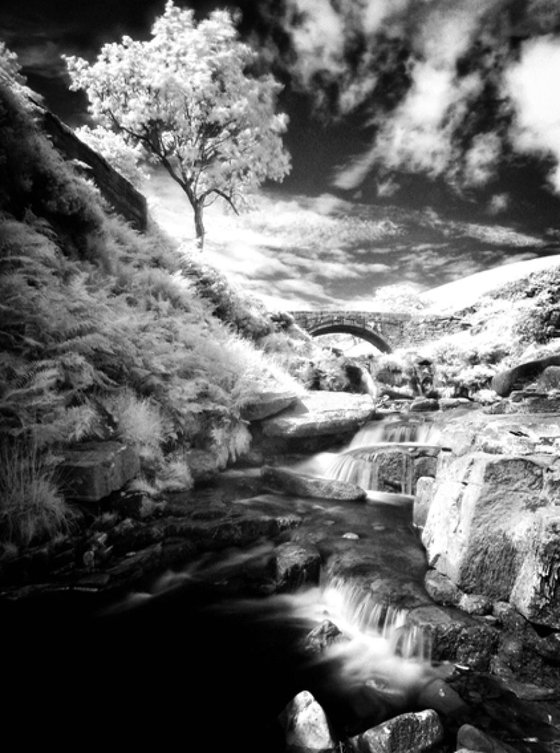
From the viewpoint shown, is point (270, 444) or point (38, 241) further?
point (270, 444)

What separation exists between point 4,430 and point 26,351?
1321 millimetres

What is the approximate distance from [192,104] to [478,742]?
2098cm

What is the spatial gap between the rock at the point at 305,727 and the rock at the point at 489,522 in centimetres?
191

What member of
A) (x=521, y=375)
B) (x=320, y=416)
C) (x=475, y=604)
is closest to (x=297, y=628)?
(x=475, y=604)

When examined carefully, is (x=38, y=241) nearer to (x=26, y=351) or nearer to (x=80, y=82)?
(x=26, y=351)

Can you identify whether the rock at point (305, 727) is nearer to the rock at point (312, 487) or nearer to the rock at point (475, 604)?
the rock at point (475, 604)

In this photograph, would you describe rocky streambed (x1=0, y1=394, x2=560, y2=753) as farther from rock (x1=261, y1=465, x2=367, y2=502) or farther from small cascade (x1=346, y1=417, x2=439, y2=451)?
small cascade (x1=346, y1=417, x2=439, y2=451)

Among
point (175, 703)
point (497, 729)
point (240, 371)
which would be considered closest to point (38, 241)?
point (240, 371)

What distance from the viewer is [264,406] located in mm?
8891

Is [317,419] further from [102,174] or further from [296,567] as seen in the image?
[102,174]

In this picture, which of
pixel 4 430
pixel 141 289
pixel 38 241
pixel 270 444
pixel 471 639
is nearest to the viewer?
pixel 471 639

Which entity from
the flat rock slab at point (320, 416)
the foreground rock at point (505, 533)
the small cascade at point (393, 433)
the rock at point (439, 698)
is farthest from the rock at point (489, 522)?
the small cascade at point (393, 433)

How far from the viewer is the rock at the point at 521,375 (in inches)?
624

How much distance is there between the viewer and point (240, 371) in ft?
30.4
